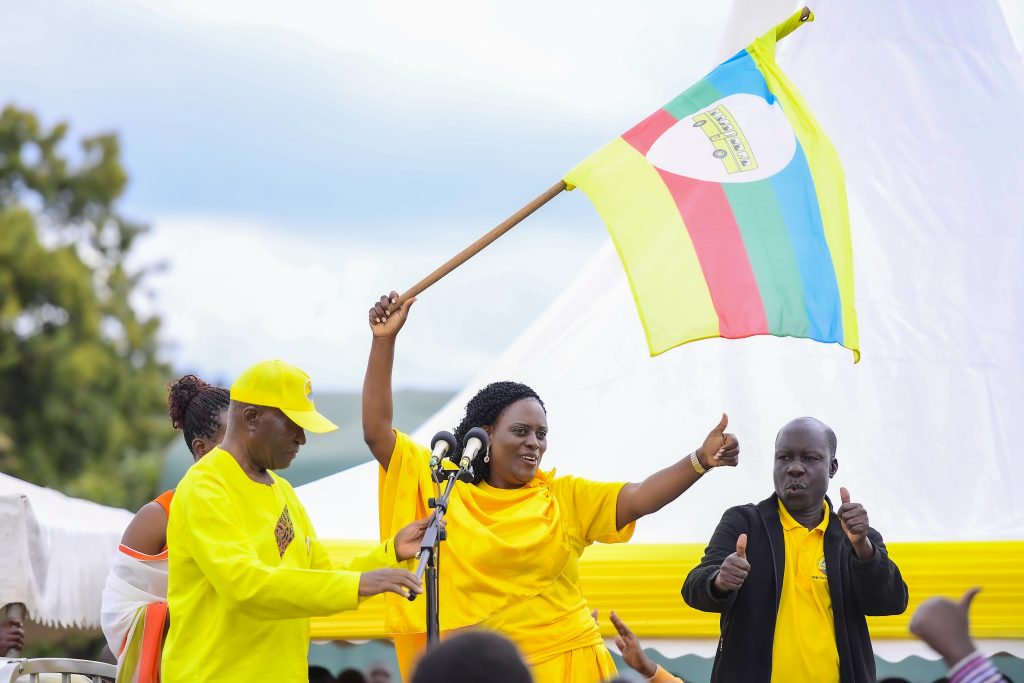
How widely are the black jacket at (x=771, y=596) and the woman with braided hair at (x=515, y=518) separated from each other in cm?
38

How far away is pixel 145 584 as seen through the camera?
4.32 meters

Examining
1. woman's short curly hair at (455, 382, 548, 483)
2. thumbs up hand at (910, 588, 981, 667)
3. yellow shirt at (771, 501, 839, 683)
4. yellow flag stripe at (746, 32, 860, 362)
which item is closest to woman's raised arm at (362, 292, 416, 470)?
woman's short curly hair at (455, 382, 548, 483)

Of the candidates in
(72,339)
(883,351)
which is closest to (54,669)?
(883,351)

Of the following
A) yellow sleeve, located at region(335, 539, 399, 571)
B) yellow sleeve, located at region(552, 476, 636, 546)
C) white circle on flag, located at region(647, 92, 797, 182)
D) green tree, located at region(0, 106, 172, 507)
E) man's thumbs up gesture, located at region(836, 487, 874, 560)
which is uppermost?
green tree, located at region(0, 106, 172, 507)

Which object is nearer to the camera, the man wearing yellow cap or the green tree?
the man wearing yellow cap

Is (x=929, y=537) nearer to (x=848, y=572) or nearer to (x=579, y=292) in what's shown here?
(x=848, y=572)

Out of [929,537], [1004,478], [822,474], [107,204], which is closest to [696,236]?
[822,474]

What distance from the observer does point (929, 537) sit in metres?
5.55

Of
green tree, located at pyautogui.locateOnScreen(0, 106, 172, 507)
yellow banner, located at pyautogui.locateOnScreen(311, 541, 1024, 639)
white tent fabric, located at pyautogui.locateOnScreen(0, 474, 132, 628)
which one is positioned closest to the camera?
yellow banner, located at pyautogui.locateOnScreen(311, 541, 1024, 639)

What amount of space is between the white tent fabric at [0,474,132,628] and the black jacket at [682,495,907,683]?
320cm

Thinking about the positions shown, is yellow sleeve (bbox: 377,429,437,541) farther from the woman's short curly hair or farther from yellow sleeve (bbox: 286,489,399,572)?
yellow sleeve (bbox: 286,489,399,572)

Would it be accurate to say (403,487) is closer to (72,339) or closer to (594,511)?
(594,511)

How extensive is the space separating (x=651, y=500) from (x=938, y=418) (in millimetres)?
2545

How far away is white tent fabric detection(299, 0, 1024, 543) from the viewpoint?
19.7ft
